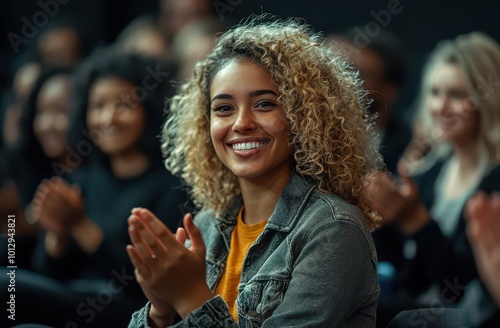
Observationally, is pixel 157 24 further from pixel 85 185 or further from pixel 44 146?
pixel 85 185

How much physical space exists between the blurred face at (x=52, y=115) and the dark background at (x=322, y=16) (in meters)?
0.76

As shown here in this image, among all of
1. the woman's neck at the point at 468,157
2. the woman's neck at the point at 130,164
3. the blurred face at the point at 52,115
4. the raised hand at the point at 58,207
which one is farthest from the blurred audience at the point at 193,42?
the woman's neck at the point at 468,157

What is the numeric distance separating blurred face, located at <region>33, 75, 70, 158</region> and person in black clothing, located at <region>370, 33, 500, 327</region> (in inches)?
47.3

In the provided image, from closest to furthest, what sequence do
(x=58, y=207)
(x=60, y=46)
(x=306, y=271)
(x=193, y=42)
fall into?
1. (x=306, y=271)
2. (x=58, y=207)
3. (x=193, y=42)
4. (x=60, y=46)

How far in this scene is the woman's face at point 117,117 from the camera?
7.60ft

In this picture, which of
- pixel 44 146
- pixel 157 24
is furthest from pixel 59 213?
pixel 157 24

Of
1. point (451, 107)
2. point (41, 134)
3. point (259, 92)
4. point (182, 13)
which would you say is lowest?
point (451, 107)

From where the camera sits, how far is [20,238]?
2.56m

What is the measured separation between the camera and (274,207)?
A: 4.41 feet

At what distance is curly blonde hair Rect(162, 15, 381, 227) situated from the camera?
4.25ft

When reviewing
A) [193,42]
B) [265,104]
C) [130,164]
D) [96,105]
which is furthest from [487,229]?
[193,42]

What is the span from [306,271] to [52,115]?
1.81 meters

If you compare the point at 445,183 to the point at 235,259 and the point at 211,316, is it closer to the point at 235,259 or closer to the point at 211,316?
the point at 235,259

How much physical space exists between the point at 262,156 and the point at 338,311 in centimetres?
30
